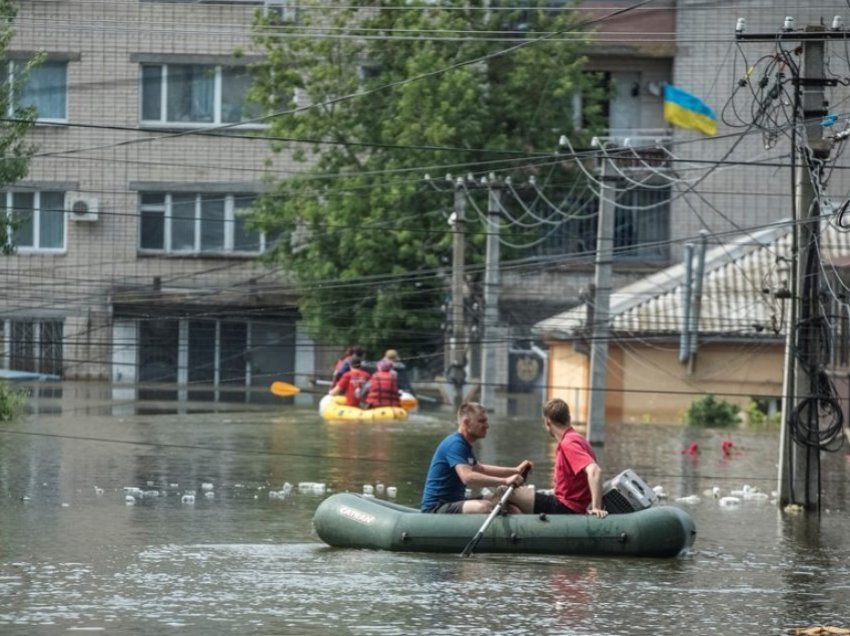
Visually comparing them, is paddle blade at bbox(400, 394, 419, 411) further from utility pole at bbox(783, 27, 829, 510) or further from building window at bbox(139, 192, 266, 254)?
utility pole at bbox(783, 27, 829, 510)

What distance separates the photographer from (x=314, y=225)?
4741 cm

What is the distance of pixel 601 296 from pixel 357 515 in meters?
17.5

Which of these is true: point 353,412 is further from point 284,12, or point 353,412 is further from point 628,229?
point 628,229

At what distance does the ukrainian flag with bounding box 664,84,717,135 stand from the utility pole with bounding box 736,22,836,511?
1047 inches

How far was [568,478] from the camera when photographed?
18.5m

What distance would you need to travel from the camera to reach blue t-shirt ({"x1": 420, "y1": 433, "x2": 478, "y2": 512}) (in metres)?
18.4

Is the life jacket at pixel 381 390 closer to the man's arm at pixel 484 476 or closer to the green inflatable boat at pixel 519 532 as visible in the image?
the green inflatable boat at pixel 519 532

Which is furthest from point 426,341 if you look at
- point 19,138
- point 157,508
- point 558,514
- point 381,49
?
point 558,514

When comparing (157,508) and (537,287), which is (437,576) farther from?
(537,287)

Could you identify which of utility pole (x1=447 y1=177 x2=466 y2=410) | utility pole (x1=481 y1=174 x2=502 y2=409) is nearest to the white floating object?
utility pole (x1=481 y1=174 x2=502 y2=409)

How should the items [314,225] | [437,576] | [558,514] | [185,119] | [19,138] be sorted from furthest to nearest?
[185,119] < [314,225] < [19,138] < [558,514] < [437,576]

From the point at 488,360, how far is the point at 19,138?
13.6m

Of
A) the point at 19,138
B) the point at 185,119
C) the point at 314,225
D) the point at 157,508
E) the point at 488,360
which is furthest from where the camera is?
the point at 185,119

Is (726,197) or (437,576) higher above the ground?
(726,197)
